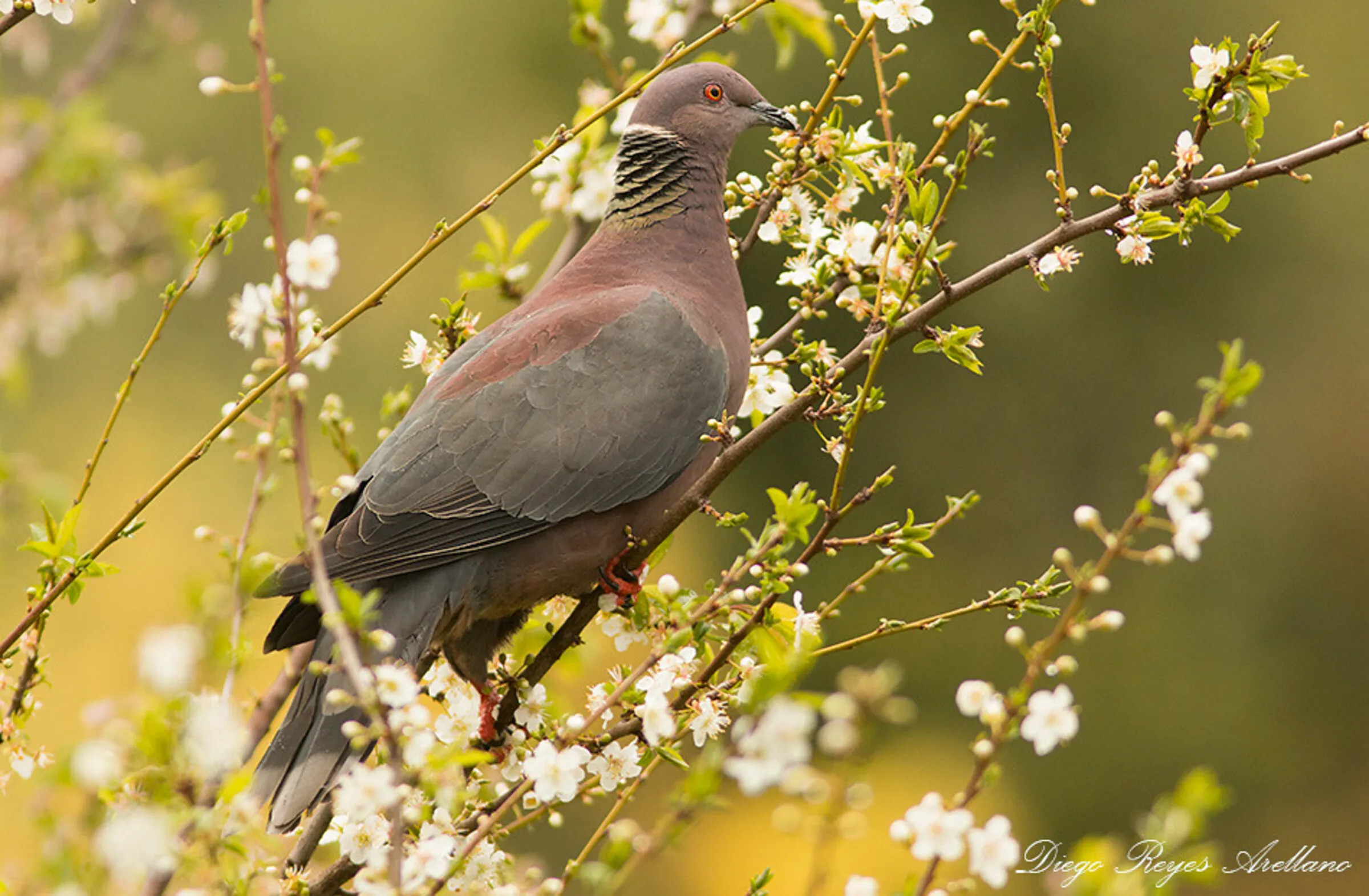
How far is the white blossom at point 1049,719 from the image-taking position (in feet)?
4.25

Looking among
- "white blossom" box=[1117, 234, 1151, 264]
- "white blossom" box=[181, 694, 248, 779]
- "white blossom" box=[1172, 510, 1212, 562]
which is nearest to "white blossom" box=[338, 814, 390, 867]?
"white blossom" box=[181, 694, 248, 779]

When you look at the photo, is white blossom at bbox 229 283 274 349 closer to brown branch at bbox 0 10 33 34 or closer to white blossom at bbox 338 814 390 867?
brown branch at bbox 0 10 33 34

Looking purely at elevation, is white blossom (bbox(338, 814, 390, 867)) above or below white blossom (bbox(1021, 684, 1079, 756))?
above

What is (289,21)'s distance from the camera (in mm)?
15547

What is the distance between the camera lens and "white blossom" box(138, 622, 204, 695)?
1.07 m

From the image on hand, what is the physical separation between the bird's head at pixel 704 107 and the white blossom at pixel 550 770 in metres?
2.26

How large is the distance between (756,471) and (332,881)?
1109cm

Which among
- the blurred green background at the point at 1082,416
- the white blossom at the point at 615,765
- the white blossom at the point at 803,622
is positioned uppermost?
the blurred green background at the point at 1082,416

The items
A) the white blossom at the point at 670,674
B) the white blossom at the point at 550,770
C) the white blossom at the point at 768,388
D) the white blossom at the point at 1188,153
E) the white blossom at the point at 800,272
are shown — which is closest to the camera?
the white blossom at the point at 550,770

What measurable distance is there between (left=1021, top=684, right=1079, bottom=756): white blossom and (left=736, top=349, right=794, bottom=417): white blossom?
4.53 ft

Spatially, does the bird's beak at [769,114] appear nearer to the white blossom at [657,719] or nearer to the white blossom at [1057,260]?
the white blossom at [1057,260]

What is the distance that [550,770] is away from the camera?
1.55m

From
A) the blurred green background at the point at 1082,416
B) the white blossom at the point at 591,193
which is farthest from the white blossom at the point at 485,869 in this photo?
the blurred green background at the point at 1082,416

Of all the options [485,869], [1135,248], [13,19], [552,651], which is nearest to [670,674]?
[485,869]
